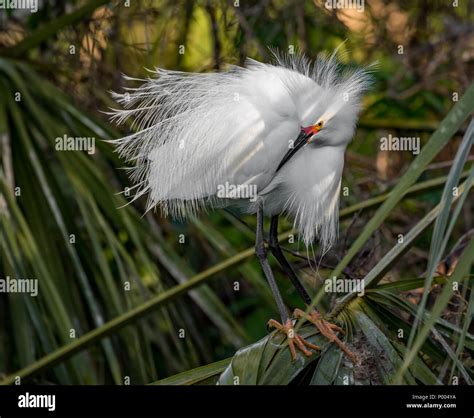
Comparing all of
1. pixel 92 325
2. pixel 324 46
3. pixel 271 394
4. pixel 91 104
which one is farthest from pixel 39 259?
pixel 324 46

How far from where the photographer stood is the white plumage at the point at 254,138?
1.55m

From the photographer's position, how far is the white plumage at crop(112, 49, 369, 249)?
1549mm

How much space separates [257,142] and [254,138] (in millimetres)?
10

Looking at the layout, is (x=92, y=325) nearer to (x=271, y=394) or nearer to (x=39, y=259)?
(x=39, y=259)

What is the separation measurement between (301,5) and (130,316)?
54.4 inches

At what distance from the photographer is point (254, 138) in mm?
1552

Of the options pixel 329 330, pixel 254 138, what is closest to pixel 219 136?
pixel 254 138

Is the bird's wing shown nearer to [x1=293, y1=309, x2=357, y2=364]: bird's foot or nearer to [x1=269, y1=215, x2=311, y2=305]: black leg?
[x1=269, y1=215, x2=311, y2=305]: black leg

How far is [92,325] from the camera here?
1807 millimetres

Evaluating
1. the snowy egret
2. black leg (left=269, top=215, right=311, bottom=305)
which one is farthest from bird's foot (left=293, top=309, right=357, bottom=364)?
black leg (left=269, top=215, right=311, bottom=305)

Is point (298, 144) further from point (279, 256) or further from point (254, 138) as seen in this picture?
point (279, 256)

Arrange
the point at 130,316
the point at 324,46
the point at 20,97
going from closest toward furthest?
the point at 130,316 → the point at 20,97 → the point at 324,46

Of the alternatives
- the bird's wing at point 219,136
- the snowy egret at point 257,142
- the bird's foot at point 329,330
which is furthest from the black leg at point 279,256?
the bird's foot at point 329,330

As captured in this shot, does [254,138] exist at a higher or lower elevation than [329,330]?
higher
